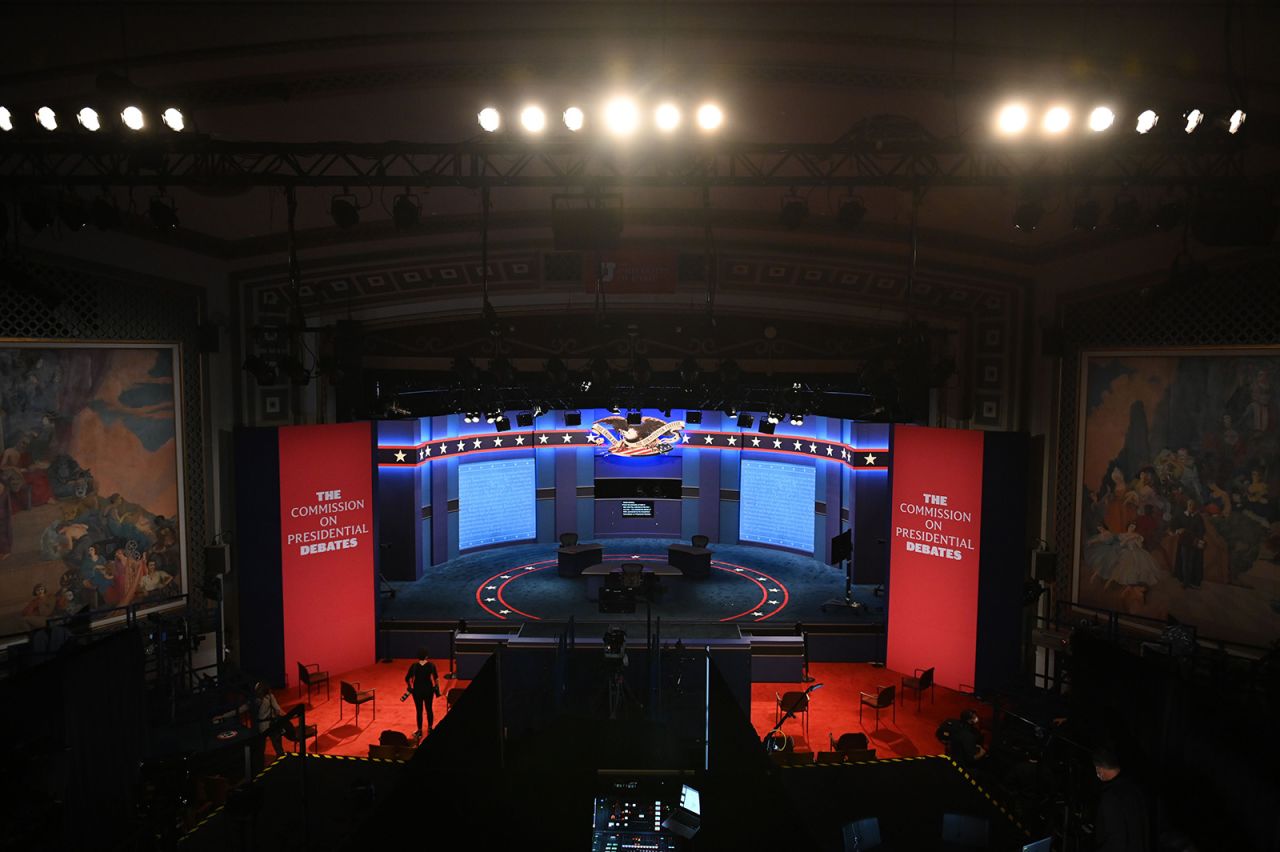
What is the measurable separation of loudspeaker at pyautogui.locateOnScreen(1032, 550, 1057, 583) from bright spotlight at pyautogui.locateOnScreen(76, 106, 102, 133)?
12.6m

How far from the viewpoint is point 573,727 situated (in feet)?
27.5

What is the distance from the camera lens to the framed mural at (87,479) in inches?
400

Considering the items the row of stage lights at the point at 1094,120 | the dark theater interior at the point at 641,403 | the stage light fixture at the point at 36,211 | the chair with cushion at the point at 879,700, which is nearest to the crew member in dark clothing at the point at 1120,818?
the dark theater interior at the point at 641,403

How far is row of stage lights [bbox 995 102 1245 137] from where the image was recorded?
6.73 meters

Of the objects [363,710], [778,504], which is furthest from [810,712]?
[778,504]

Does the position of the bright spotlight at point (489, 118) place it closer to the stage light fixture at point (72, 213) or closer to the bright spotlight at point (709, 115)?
the bright spotlight at point (709, 115)

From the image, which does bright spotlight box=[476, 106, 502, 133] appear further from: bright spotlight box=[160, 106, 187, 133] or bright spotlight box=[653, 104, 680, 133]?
bright spotlight box=[160, 106, 187, 133]

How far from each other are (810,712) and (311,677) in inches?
312

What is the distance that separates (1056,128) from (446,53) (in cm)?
581

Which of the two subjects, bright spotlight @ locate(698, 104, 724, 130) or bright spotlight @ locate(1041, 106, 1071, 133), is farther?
bright spotlight @ locate(698, 104, 724, 130)

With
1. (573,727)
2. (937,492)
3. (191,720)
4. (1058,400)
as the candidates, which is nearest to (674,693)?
(573,727)

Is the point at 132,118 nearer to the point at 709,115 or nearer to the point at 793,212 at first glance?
the point at 709,115

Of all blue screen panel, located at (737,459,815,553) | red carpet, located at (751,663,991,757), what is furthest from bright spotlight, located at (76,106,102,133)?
blue screen panel, located at (737,459,815,553)

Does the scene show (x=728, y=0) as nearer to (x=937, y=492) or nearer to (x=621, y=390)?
(x=937, y=492)
